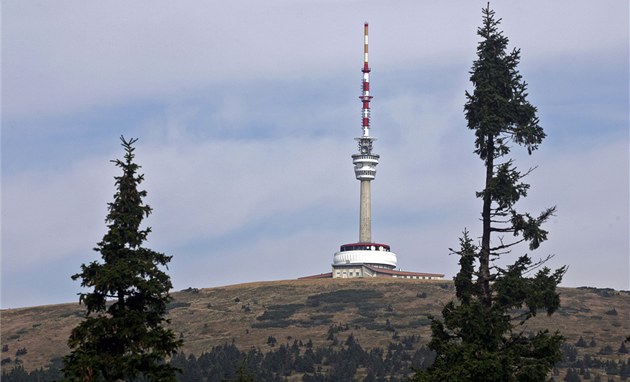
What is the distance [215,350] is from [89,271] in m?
96.6

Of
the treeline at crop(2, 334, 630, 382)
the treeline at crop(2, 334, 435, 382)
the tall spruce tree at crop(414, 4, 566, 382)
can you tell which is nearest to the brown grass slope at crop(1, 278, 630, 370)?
the treeline at crop(2, 334, 630, 382)

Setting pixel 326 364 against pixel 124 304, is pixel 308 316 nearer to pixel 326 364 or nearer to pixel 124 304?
pixel 326 364

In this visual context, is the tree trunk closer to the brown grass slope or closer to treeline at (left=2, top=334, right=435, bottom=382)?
treeline at (left=2, top=334, right=435, bottom=382)

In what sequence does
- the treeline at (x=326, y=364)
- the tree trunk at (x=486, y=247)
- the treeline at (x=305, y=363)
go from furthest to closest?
the treeline at (x=305, y=363) < the treeline at (x=326, y=364) < the tree trunk at (x=486, y=247)

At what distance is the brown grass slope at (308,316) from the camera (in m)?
134

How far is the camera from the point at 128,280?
3130cm

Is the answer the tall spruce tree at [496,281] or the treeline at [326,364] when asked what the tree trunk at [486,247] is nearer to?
the tall spruce tree at [496,281]

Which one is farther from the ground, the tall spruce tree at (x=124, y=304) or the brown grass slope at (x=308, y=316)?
the brown grass slope at (x=308, y=316)

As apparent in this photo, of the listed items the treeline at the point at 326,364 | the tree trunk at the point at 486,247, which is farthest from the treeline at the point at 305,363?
the tree trunk at the point at 486,247

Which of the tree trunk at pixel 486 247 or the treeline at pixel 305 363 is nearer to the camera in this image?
the tree trunk at pixel 486 247

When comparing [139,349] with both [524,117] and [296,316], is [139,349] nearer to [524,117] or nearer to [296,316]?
[524,117]

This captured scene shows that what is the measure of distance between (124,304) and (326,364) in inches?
3443

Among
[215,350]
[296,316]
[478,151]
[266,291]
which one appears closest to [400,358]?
[215,350]

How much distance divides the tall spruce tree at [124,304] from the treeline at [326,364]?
75209mm
